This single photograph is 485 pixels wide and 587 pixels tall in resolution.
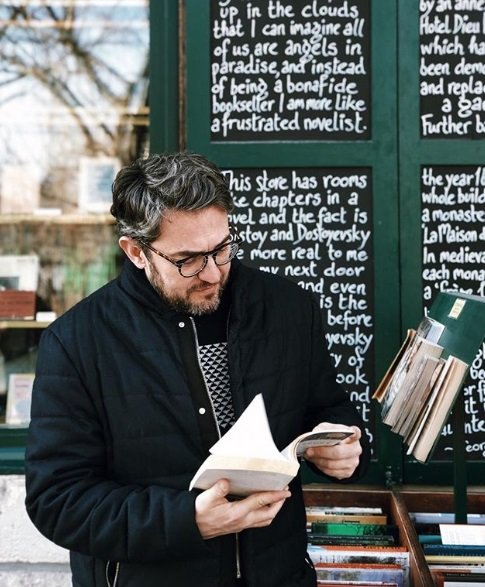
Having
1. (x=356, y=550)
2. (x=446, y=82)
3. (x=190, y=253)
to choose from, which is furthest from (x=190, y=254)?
(x=446, y=82)

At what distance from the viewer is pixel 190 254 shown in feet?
5.78

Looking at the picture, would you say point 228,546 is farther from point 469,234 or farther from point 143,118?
point 143,118

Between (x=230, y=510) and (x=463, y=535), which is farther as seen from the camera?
(x=463, y=535)

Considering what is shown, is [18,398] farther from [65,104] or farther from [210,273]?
[210,273]

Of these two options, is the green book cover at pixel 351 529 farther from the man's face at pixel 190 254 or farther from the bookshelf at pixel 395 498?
the man's face at pixel 190 254

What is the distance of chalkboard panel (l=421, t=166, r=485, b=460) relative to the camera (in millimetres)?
2945

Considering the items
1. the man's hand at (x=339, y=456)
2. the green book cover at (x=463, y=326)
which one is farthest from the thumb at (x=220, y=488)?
the green book cover at (x=463, y=326)

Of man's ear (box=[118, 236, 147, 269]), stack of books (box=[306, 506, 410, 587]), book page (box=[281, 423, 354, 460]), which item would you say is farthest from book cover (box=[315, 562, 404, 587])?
man's ear (box=[118, 236, 147, 269])

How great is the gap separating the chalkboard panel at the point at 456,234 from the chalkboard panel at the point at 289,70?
372 millimetres

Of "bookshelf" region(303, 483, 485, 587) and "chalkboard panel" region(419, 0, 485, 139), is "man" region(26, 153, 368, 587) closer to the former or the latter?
"bookshelf" region(303, 483, 485, 587)

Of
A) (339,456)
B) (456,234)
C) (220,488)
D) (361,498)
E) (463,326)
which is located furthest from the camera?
(456,234)

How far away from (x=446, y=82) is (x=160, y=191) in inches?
65.5

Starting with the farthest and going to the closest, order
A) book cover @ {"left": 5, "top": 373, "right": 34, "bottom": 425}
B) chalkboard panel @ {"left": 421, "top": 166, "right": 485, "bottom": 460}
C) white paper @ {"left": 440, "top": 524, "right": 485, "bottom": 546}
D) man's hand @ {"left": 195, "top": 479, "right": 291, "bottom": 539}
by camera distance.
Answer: book cover @ {"left": 5, "top": 373, "right": 34, "bottom": 425}, chalkboard panel @ {"left": 421, "top": 166, "right": 485, "bottom": 460}, white paper @ {"left": 440, "top": 524, "right": 485, "bottom": 546}, man's hand @ {"left": 195, "top": 479, "right": 291, "bottom": 539}

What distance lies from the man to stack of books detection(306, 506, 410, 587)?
388 millimetres
